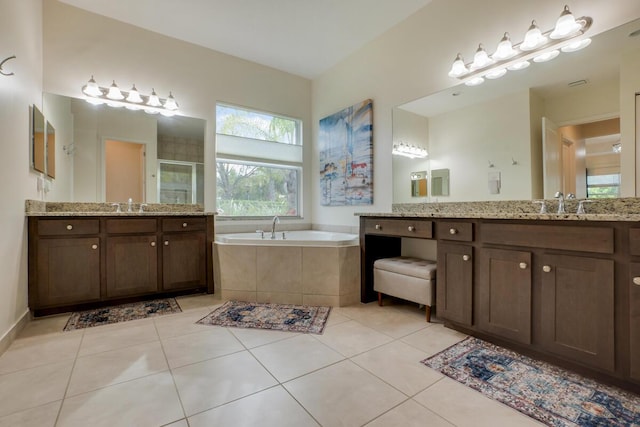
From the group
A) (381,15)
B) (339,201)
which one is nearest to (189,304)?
(339,201)

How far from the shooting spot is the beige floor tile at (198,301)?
2.70 m

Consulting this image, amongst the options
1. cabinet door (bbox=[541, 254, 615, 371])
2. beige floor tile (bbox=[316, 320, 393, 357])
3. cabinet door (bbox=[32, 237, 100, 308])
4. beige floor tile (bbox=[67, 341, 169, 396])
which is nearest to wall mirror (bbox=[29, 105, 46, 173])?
cabinet door (bbox=[32, 237, 100, 308])

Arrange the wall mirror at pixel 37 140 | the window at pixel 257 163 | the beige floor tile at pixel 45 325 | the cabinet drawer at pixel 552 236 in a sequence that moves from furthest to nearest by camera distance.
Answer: the window at pixel 257 163 → the wall mirror at pixel 37 140 → the beige floor tile at pixel 45 325 → the cabinet drawer at pixel 552 236

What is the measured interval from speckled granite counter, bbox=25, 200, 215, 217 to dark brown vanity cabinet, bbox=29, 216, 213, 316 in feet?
0.16

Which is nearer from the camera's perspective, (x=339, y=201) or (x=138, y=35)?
(x=138, y=35)

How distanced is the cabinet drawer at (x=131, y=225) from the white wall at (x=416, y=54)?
2043 mm

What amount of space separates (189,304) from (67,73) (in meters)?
2.48

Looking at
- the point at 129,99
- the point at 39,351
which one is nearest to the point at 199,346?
the point at 39,351

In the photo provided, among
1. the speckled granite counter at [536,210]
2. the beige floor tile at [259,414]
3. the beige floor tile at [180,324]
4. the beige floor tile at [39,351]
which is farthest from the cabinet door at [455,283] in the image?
the beige floor tile at [39,351]

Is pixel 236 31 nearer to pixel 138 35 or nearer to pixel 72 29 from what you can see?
pixel 138 35

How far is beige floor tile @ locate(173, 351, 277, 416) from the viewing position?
133 centimetres

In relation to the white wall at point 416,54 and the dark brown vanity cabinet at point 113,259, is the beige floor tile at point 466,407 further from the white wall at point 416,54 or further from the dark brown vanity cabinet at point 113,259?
the dark brown vanity cabinet at point 113,259

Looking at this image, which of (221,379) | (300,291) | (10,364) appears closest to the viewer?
(221,379)

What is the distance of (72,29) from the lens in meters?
2.80
